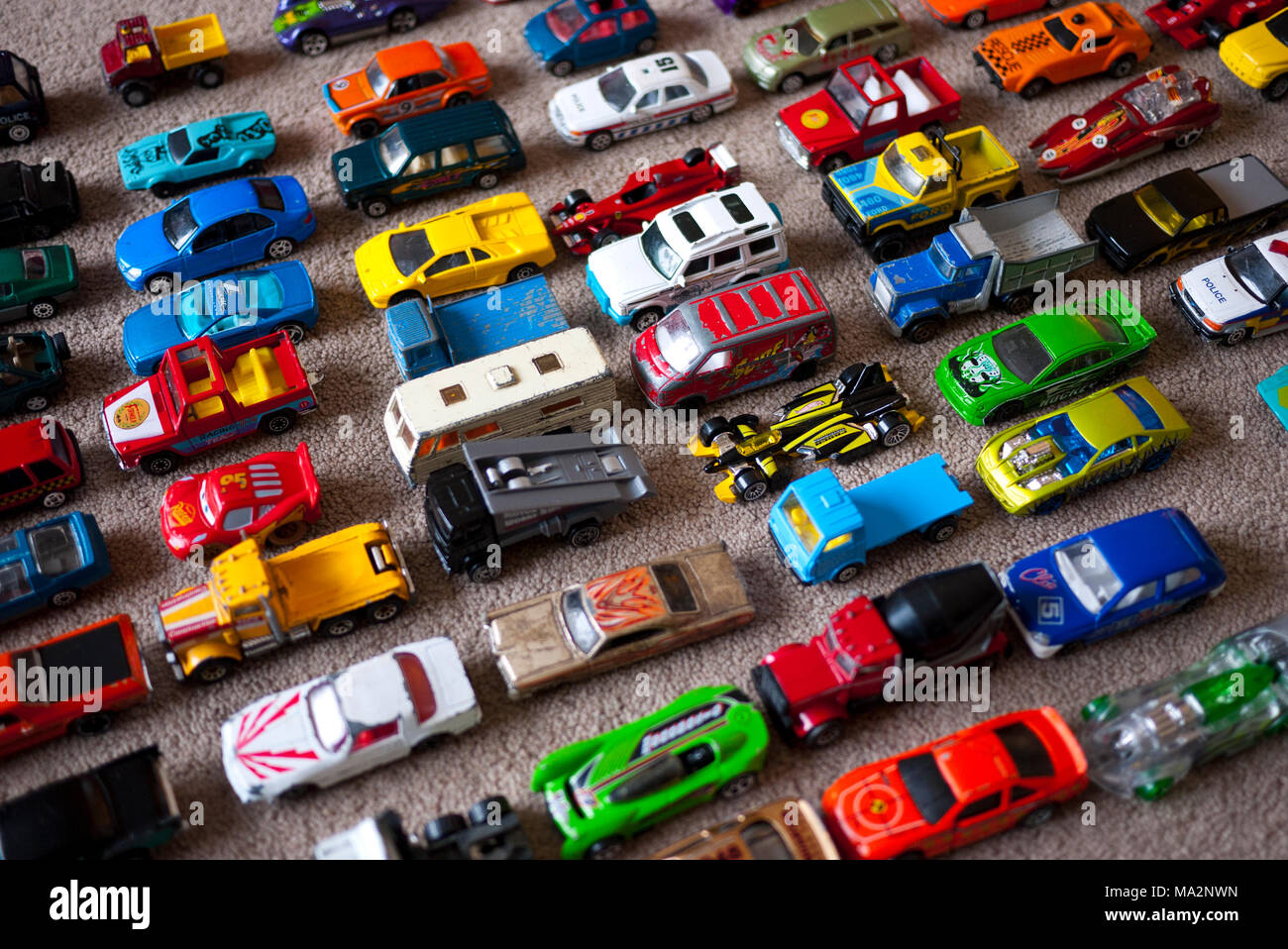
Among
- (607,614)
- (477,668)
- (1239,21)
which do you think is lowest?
(477,668)

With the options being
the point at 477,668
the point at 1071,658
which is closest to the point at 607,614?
the point at 477,668

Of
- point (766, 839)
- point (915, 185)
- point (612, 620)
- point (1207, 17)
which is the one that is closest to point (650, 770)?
point (766, 839)

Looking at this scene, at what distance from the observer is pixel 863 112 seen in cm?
1984

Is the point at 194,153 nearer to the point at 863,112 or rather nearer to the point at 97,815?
the point at 863,112

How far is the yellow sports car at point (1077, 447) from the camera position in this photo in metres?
15.9

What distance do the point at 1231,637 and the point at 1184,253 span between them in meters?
7.20

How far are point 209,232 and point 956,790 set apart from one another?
13.6 m

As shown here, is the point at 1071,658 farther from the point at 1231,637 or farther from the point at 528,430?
the point at 528,430

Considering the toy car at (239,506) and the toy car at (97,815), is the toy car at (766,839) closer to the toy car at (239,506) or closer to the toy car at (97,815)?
the toy car at (97,815)

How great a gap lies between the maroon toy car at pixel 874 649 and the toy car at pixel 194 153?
41.1 ft

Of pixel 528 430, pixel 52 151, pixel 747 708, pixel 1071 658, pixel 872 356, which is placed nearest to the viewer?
pixel 747 708

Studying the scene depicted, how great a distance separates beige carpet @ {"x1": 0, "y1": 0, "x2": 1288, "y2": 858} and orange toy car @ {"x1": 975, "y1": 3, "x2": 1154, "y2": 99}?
0.42 meters

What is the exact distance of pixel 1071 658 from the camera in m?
15.1

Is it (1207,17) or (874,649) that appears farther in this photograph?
(1207,17)
